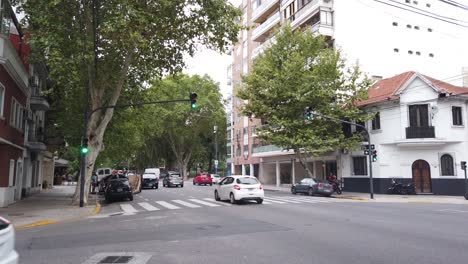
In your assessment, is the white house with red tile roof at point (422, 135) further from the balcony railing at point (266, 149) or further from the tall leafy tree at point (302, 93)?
the balcony railing at point (266, 149)

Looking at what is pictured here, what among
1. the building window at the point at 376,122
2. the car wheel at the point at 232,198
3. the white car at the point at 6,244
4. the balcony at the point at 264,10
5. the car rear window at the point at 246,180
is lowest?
the car wheel at the point at 232,198

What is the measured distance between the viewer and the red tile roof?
97.8 feet

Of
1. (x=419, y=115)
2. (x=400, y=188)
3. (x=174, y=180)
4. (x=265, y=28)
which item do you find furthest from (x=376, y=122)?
(x=174, y=180)

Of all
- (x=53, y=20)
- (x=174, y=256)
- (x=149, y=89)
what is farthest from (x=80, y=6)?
(x=174, y=256)

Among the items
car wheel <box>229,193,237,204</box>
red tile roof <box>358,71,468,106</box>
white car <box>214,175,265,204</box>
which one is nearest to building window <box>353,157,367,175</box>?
red tile roof <box>358,71,468,106</box>

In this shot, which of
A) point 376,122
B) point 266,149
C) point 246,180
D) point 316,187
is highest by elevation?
point 376,122

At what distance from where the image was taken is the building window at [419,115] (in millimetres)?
29328

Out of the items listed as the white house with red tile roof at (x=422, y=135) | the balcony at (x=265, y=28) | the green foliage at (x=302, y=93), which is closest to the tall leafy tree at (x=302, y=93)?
the green foliage at (x=302, y=93)

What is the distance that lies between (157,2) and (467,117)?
77.6 feet

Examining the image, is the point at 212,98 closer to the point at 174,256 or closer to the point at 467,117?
the point at 467,117

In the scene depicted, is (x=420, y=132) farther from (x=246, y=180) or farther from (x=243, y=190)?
(x=243, y=190)

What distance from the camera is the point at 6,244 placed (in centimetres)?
474

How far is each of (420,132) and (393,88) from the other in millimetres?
4285

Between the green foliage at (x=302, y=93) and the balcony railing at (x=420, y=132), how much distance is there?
321 centimetres
